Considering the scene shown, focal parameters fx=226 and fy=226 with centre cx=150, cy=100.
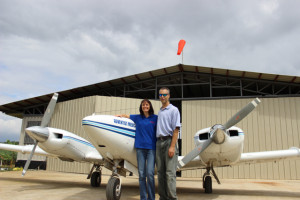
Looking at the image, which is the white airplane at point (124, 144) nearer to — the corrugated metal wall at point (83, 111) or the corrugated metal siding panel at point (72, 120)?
the corrugated metal wall at point (83, 111)

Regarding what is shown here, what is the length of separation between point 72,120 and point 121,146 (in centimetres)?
1575

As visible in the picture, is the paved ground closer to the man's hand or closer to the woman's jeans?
the woman's jeans

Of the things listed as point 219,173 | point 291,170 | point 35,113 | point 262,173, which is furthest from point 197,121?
point 35,113

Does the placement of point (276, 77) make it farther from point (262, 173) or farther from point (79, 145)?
point (79, 145)

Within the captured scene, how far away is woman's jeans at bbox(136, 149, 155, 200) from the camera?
185 inches

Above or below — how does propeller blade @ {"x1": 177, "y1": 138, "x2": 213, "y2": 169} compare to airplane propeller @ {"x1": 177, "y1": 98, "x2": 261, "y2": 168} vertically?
below

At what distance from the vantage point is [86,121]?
565 cm

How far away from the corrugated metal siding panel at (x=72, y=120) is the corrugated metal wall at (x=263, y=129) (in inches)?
328

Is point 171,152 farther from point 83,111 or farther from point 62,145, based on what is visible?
point 83,111

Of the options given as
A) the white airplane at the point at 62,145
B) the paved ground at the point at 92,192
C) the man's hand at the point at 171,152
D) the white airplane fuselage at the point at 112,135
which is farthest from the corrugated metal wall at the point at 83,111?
the man's hand at the point at 171,152

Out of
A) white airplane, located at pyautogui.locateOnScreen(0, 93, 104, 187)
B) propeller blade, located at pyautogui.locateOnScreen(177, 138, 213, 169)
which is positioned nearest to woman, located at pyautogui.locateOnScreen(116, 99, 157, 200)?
propeller blade, located at pyautogui.locateOnScreen(177, 138, 213, 169)

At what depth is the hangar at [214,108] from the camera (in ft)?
54.8

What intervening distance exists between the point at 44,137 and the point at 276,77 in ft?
55.4

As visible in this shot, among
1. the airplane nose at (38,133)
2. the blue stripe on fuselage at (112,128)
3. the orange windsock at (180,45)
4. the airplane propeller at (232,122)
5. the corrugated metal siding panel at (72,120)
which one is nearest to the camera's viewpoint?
the blue stripe on fuselage at (112,128)
